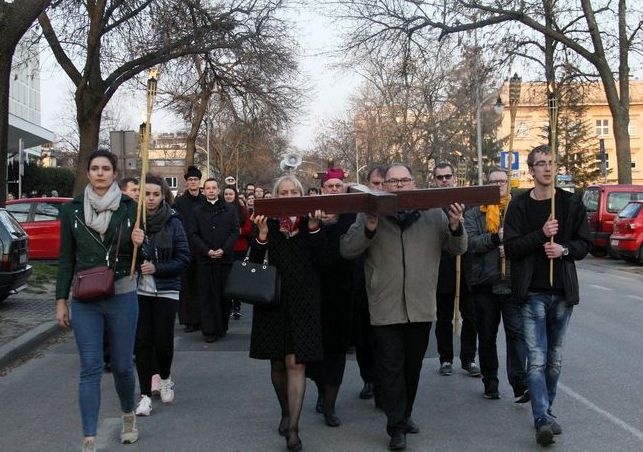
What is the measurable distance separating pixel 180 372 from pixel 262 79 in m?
15.6

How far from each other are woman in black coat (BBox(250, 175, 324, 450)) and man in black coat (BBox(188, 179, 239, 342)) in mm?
4315

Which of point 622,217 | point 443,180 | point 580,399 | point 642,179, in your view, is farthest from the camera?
point 642,179

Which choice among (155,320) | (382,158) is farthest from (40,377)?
(382,158)

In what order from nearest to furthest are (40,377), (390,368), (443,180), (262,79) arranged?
(390,368)
(443,180)
(40,377)
(262,79)

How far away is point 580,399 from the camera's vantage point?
640 cm

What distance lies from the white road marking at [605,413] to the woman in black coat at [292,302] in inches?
88.6

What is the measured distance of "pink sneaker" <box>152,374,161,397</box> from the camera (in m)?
6.59

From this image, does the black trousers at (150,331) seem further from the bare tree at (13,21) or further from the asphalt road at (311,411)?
the bare tree at (13,21)

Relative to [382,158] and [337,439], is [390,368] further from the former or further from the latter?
[382,158]

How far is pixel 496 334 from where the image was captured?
6.47m

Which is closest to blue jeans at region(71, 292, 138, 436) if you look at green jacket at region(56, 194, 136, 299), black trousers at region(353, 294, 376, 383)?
green jacket at region(56, 194, 136, 299)

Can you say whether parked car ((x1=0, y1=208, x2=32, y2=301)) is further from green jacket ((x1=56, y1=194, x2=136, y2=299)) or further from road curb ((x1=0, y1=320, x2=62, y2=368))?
green jacket ((x1=56, y1=194, x2=136, y2=299))

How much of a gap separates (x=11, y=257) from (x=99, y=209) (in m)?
6.61

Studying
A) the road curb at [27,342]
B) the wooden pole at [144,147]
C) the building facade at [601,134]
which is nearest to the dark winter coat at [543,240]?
the wooden pole at [144,147]
